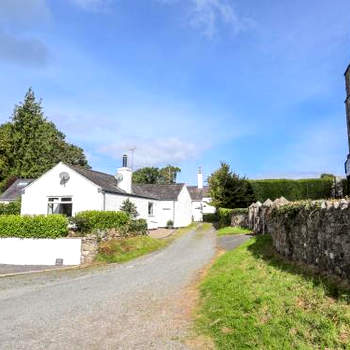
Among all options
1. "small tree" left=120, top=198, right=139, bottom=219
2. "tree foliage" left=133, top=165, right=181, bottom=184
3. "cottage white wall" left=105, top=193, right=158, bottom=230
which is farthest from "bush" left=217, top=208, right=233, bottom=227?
"tree foliage" left=133, top=165, right=181, bottom=184

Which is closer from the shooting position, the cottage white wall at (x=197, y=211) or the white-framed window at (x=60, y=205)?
the white-framed window at (x=60, y=205)

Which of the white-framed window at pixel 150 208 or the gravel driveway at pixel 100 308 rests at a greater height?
the white-framed window at pixel 150 208

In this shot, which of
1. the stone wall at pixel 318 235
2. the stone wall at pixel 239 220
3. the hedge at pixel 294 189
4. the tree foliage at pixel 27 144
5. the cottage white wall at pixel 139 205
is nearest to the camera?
the stone wall at pixel 318 235

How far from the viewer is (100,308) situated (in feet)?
30.6

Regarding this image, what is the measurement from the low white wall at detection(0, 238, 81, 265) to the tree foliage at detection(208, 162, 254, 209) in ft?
73.5

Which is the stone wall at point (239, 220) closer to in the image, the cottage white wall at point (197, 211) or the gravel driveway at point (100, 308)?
the gravel driveway at point (100, 308)

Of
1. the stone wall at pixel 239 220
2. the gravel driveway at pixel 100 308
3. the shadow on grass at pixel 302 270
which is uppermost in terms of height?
the stone wall at pixel 239 220

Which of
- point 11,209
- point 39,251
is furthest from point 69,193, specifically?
point 39,251

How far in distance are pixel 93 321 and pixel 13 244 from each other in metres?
13.2

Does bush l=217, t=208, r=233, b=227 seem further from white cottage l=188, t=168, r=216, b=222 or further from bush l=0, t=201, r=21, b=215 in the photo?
white cottage l=188, t=168, r=216, b=222

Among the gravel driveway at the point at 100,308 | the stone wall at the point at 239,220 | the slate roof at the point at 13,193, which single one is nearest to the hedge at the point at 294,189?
the stone wall at the point at 239,220

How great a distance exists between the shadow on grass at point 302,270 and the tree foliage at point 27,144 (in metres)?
46.8

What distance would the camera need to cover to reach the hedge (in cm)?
3694

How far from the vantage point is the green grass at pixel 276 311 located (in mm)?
5742
